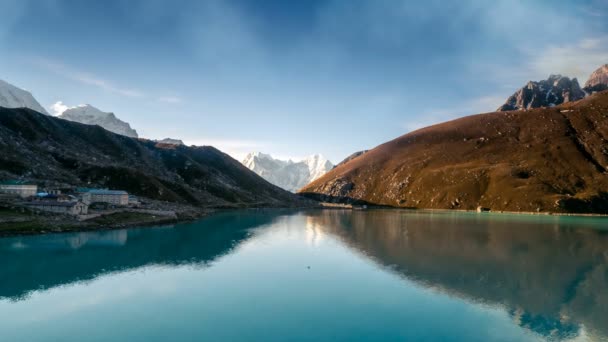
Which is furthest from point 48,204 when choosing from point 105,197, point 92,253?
point 92,253

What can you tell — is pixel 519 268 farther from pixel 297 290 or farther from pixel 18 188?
pixel 18 188

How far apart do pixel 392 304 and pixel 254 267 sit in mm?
32250

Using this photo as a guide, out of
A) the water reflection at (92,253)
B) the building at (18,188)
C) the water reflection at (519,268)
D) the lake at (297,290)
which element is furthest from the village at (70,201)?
the water reflection at (519,268)

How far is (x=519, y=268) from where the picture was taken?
72.8 meters

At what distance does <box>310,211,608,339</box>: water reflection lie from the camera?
46.8 meters

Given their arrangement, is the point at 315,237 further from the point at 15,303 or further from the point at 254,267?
the point at 15,303

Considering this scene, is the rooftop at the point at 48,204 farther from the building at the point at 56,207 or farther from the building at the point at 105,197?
the building at the point at 105,197

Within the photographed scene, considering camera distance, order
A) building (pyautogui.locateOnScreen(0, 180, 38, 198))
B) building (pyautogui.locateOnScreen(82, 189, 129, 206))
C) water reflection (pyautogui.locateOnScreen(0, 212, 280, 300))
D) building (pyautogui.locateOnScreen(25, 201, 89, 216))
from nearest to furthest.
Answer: water reflection (pyautogui.locateOnScreen(0, 212, 280, 300)) < building (pyautogui.locateOnScreen(25, 201, 89, 216)) < building (pyautogui.locateOnScreen(0, 180, 38, 198)) < building (pyautogui.locateOnScreen(82, 189, 129, 206))

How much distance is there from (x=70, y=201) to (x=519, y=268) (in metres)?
124

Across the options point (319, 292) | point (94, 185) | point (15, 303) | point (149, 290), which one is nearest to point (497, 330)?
point (319, 292)

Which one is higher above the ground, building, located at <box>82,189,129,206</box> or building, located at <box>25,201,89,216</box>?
building, located at <box>82,189,129,206</box>

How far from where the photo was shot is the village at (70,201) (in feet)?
370

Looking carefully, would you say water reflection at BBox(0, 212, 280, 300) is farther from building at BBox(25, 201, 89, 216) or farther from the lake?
building at BBox(25, 201, 89, 216)

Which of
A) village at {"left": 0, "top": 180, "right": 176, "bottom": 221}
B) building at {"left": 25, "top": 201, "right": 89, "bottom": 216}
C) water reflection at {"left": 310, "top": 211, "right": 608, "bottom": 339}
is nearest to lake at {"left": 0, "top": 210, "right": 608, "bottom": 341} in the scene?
water reflection at {"left": 310, "top": 211, "right": 608, "bottom": 339}
